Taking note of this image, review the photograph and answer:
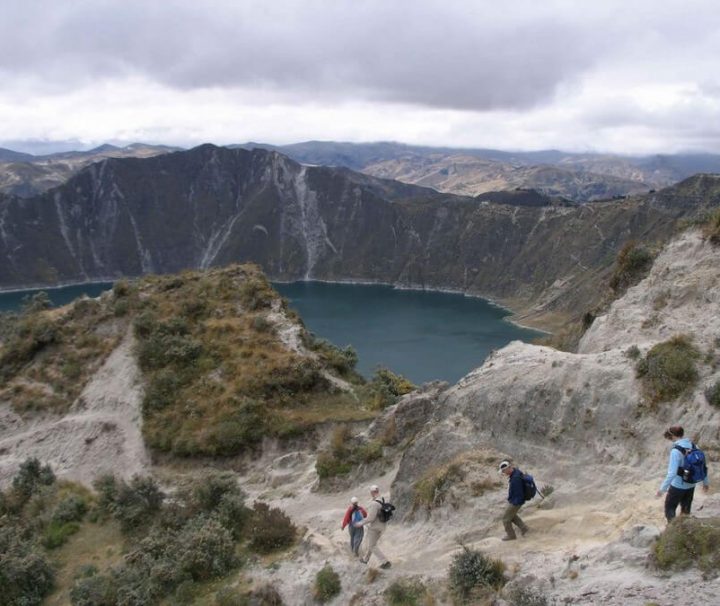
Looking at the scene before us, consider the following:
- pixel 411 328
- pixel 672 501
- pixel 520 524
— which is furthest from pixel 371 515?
pixel 411 328

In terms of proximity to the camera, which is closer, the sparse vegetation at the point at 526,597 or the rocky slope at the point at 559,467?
the sparse vegetation at the point at 526,597

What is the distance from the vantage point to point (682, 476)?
12.0 metres

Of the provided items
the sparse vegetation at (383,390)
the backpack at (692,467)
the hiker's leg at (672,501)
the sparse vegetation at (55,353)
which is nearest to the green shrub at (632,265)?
the sparse vegetation at (383,390)

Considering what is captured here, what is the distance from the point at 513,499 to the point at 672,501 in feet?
11.0

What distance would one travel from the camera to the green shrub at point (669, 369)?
1662cm

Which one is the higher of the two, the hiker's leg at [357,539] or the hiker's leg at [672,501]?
the hiker's leg at [672,501]

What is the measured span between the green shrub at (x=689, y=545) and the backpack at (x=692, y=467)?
0.73 metres

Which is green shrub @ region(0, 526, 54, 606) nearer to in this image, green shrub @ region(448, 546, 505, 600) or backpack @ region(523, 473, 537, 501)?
green shrub @ region(448, 546, 505, 600)

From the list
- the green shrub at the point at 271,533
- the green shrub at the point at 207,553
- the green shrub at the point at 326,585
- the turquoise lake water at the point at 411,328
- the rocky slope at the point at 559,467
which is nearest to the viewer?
the rocky slope at the point at 559,467

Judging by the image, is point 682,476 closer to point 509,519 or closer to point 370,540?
point 509,519

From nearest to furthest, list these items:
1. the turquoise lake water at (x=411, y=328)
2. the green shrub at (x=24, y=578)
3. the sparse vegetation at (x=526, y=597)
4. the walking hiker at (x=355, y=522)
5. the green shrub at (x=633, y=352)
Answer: the sparse vegetation at (x=526, y=597), the walking hiker at (x=355, y=522), the green shrub at (x=633, y=352), the green shrub at (x=24, y=578), the turquoise lake water at (x=411, y=328)

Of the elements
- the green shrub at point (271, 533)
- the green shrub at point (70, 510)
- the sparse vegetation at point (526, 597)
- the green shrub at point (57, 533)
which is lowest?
the green shrub at point (57, 533)

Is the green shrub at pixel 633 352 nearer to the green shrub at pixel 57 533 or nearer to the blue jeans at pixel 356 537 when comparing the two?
the blue jeans at pixel 356 537

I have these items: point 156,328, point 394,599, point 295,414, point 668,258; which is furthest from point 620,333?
point 156,328
